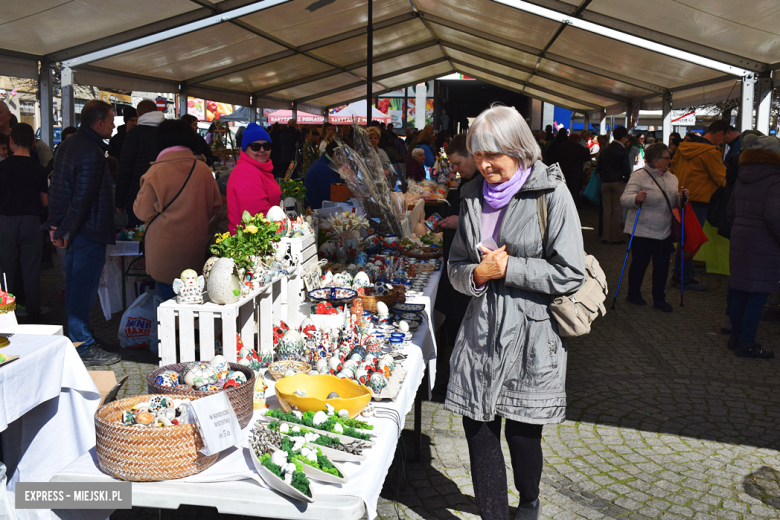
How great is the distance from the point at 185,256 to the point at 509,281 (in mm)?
2724

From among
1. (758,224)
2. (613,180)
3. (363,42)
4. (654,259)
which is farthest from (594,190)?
(758,224)

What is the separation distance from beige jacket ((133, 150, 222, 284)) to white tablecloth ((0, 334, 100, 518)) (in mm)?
1584

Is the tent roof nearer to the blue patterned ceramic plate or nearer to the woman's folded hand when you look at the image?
the blue patterned ceramic plate

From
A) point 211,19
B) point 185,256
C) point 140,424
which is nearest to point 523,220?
point 140,424

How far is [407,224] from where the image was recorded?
5598mm

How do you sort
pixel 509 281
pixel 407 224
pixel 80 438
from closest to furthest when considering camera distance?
pixel 509 281 < pixel 80 438 < pixel 407 224

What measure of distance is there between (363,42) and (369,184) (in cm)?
900

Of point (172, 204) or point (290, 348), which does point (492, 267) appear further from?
point (172, 204)

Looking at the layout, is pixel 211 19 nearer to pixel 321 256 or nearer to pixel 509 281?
pixel 321 256

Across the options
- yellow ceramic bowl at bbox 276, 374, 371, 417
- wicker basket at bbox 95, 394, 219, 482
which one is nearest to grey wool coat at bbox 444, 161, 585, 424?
yellow ceramic bowl at bbox 276, 374, 371, 417

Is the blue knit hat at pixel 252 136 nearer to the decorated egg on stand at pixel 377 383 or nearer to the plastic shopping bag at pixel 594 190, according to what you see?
the decorated egg on stand at pixel 377 383

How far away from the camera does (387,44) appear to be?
47.0 ft

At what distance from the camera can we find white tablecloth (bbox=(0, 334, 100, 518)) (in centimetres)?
248

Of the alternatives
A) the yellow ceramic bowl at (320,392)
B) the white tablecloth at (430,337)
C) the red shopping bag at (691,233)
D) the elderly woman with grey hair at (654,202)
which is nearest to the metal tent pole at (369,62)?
the elderly woman with grey hair at (654,202)
